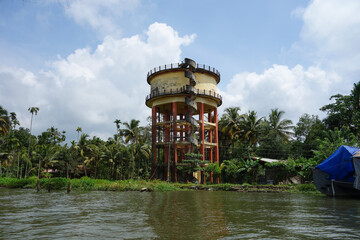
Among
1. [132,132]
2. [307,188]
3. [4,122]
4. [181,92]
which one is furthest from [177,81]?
[4,122]

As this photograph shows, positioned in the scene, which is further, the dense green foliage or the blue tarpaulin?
the dense green foliage

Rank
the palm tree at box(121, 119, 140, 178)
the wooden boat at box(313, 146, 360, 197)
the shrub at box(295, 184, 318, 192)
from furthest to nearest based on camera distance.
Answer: the palm tree at box(121, 119, 140, 178)
the shrub at box(295, 184, 318, 192)
the wooden boat at box(313, 146, 360, 197)

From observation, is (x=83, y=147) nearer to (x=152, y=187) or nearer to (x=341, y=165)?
(x=152, y=187)

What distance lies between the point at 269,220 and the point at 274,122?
41.7 meters

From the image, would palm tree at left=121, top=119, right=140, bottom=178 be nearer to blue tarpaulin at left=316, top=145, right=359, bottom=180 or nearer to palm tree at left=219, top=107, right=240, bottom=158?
palm tree at left=219, top=107, right=240, bottom=158

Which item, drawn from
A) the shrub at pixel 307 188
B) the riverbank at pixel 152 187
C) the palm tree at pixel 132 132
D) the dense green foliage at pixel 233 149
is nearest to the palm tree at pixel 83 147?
the dense green foliage at pixel 233 149

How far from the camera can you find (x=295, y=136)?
52.8m

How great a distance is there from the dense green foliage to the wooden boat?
8.88m

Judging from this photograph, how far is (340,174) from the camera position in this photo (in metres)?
22.2

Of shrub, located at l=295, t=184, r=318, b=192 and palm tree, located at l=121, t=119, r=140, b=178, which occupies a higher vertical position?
palm tree, located at l=121, t=119, r=140, b=178

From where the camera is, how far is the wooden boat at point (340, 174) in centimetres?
2138

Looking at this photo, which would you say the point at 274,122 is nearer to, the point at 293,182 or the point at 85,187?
the point at 293,182

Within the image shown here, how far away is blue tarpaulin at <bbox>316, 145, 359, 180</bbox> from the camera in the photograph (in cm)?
2145

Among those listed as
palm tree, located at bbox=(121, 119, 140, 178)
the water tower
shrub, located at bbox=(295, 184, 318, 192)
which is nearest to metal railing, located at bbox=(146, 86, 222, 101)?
the water tower
